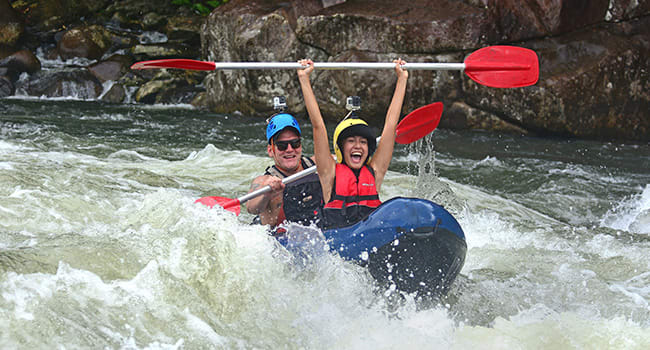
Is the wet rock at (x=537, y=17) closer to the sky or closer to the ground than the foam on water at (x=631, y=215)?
closer to the sky

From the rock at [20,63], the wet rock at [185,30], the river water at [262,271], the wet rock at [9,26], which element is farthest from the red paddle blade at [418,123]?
the wet rock at [9,26]

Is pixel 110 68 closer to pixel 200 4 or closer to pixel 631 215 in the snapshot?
pixel 200 4

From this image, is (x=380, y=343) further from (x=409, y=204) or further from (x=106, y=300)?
(x=106, y=300)

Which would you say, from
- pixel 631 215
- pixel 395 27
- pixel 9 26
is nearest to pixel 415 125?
pixel 631 215

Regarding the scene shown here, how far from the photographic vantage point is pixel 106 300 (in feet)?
9.53

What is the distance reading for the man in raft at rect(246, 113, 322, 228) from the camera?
4.12 metres

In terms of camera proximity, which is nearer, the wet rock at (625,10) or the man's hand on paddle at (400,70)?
the man's hand on paddle at (400,70)

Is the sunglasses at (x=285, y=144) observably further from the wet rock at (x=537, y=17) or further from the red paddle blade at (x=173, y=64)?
the wet rock at (x=537, y=17)

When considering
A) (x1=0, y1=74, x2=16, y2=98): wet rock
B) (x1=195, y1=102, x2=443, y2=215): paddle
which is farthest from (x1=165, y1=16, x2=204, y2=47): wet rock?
(x1=195, y1=102, x2=443, y2=215): paddle

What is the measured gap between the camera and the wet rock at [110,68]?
1434 centimetres

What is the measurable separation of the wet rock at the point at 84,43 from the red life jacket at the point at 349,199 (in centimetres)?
1293

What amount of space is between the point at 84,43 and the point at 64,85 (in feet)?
4.77

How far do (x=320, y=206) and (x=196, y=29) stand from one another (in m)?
12.2

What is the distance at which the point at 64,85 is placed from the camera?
1395cm
